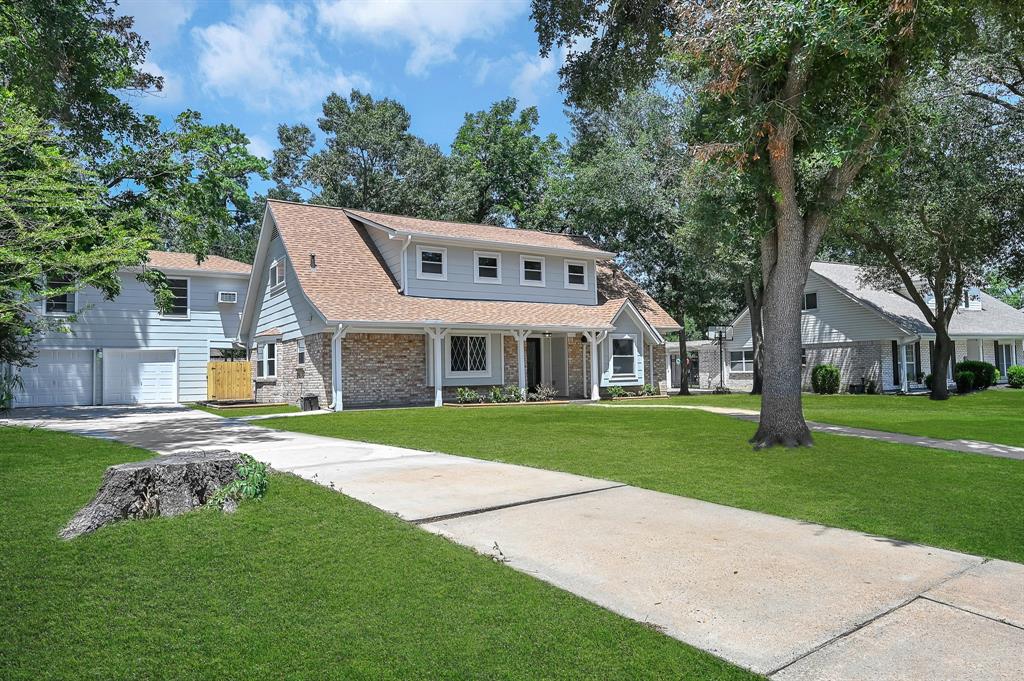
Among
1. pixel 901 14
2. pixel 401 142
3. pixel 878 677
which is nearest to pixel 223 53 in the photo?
pixel 901 14

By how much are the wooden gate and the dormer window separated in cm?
284

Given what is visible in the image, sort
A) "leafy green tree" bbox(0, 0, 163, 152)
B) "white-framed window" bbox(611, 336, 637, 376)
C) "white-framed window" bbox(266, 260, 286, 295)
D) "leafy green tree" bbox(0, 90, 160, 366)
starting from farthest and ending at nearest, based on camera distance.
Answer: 1. "white-framed window" bbox(611, 336, 637, 376)
2. "white-framed window" bbox(266, 260, 286, 295)
3. "leafy green tree" bbox(0, 0, 163, 152)
4. "leafy green tree" bbox(0, 90, 160, 366)

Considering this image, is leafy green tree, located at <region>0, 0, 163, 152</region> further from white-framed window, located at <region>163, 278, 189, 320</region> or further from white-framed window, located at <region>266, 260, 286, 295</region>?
white-framed window, located at <region>163, 278, 189, 320</region>

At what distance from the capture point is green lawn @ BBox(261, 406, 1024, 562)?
5895 millimetres

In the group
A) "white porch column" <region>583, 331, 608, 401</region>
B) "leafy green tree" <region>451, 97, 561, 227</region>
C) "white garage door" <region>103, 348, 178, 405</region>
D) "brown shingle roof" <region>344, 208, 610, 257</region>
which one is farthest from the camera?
"leafy green tree" <region>451, 97, 561, 227</region>

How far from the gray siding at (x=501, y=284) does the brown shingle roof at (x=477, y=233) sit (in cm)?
53

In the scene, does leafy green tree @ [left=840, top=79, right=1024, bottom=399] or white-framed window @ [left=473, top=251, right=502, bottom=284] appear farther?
white-framed window @ [left=473, top=251, right=502, bottom=284]

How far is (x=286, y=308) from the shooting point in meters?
22.4

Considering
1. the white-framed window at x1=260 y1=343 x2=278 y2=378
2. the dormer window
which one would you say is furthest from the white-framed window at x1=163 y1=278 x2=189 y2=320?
the dormer window

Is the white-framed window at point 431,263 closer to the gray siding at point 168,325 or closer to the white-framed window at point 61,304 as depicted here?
the gray siding at point 168,325

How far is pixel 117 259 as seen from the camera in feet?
32.7

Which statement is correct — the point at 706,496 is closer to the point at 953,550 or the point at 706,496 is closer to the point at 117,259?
the point at 953,550

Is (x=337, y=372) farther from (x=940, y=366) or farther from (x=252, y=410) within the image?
(x=940, y=366)

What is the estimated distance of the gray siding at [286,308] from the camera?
20641 millimetres
